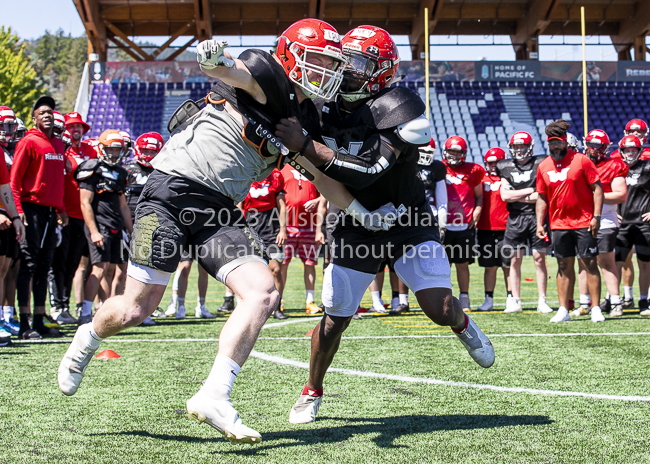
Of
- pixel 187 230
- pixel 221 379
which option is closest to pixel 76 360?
pixel 187 230

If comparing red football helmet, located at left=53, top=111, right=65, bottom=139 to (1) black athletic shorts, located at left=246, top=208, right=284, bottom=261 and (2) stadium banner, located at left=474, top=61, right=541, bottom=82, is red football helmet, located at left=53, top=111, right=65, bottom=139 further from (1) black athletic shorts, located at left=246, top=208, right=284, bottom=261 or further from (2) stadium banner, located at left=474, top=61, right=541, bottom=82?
(2) stadium banner, located at left=474, top=61, right=541, bottom=82

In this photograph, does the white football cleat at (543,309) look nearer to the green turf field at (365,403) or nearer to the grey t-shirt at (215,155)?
the green turf field at (365,403)

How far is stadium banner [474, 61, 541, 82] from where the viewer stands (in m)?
23.5

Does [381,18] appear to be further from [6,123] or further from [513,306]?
[6,123]

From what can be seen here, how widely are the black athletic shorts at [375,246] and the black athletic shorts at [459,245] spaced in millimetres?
4895

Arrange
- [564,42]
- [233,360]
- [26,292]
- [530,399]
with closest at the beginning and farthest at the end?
[233,360] → [530,399] → [26,292] → [564,42]

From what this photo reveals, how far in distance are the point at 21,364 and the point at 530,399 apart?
350cm

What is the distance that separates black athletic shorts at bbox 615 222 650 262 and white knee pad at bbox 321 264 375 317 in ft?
18.6

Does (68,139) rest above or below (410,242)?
above

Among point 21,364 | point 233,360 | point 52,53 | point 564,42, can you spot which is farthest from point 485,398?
point 52,53

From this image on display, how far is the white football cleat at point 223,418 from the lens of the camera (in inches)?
94.1

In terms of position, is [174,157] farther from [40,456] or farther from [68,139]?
[68,139]

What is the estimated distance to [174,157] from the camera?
9.61 feet

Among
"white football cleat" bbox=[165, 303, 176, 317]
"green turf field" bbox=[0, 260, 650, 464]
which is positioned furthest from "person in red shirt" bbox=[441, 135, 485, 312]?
"white football cleat" bbox=[165, 303, 176, 317]
